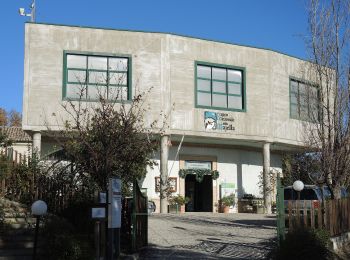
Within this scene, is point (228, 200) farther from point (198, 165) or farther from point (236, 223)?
point (236, 223)

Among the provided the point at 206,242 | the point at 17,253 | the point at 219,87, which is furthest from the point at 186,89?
the point at 17,253

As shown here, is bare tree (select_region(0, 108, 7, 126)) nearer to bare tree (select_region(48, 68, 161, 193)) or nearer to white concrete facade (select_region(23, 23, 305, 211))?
white concrete facade (select_region(23, 23, 305, 211))

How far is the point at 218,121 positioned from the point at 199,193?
7.41m

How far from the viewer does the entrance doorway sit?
1439 inches

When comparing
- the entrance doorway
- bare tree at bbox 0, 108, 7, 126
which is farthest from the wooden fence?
bare tree at bbox 0, 108, 7, 126

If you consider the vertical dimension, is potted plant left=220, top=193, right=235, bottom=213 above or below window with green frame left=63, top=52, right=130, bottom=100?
below

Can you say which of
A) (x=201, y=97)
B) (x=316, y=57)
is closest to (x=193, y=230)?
(x=316, y=57)

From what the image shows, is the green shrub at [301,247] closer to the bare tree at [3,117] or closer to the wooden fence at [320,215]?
the wooden fence at [320,215]

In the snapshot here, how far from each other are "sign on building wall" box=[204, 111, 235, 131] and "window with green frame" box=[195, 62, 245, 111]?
0.49 m

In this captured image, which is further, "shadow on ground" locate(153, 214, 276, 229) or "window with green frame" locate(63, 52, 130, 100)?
"window with green frame" locate(63, 52, 130, 100)

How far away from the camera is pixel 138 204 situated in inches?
514

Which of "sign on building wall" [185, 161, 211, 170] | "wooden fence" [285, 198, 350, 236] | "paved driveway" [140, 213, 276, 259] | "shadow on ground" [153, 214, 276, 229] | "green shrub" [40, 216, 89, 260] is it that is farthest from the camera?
"sign on building wall" [185, 161, 211, 170]

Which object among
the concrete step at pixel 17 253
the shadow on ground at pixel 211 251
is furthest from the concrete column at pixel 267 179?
the concrete step at pixel 17 253

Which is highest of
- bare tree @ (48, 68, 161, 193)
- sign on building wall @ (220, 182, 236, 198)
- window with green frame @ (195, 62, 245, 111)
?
window with green frame @ (195, 62, 245, 111)
